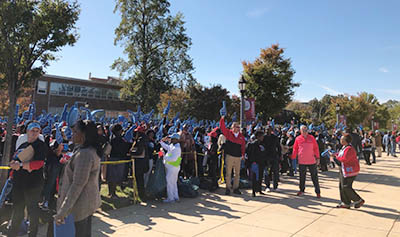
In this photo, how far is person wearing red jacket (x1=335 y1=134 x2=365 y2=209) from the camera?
6371 mm

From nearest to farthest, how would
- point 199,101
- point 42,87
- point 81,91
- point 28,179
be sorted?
point 28,179 < point 199,101 < point 42,87 < point 81,91

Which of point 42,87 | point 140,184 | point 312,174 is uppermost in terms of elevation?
point 42,87

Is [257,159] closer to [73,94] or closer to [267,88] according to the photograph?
[267,88]

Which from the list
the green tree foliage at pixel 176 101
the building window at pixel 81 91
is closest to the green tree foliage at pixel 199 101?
the green tree foliage at pixel 176 101

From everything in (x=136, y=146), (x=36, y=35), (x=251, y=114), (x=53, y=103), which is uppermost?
(x=53, y=103)

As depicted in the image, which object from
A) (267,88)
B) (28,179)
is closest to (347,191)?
(28,179)

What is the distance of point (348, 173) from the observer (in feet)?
20.9

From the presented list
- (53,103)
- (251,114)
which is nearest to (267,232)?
(251,114)

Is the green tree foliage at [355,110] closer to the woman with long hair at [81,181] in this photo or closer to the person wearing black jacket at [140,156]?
the person wearing black jacket at [140,156]

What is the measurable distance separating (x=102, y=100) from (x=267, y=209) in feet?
134

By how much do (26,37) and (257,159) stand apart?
6557mm

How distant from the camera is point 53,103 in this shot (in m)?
38.1

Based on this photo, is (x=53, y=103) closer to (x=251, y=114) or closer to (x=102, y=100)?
(x=102, y=100)

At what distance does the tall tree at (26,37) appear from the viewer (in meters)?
5.89
